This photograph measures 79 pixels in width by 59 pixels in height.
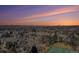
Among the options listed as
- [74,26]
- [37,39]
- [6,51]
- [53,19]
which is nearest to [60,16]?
[53,19]

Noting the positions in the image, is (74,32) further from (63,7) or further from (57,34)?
(63,7)

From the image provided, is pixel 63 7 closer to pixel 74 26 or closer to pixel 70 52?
pixel 74 26

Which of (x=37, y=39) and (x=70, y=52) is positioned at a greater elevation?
(x=37, y=39)

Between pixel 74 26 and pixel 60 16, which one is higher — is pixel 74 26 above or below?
below
